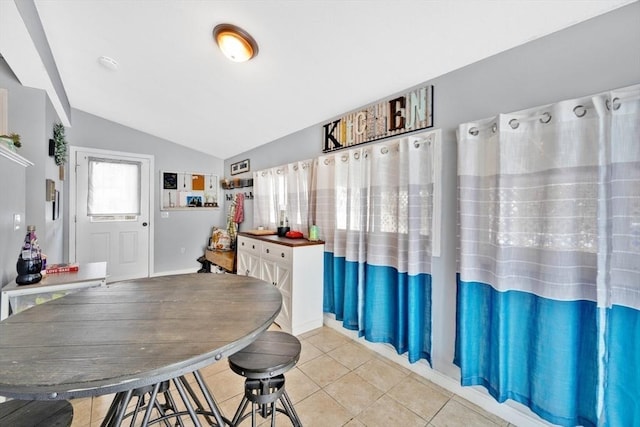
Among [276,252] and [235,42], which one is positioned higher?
[235,42]

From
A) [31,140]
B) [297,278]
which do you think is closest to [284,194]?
[297,278]

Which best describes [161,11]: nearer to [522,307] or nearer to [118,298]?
[118,298]

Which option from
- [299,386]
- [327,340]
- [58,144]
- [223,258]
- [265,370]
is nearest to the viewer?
[265,370]

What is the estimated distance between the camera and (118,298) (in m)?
1.24

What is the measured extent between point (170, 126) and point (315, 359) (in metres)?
3.62

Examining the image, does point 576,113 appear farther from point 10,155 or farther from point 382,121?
point 10,155

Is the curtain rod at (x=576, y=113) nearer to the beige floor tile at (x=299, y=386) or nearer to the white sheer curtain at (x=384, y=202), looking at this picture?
the white sheer curtain at (x=384, y=202)

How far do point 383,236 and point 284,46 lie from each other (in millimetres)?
1562

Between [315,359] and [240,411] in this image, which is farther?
[315,359]

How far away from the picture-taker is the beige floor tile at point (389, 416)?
1.53 m

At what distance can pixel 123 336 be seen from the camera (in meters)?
0.89

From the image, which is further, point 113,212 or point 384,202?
point 113,212

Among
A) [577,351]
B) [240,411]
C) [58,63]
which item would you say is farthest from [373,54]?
[58,63]

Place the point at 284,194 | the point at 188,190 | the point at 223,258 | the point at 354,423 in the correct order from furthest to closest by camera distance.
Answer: the point at 188,190 → the point at 223,258 → the point at 284,194 → the point at 354,423
